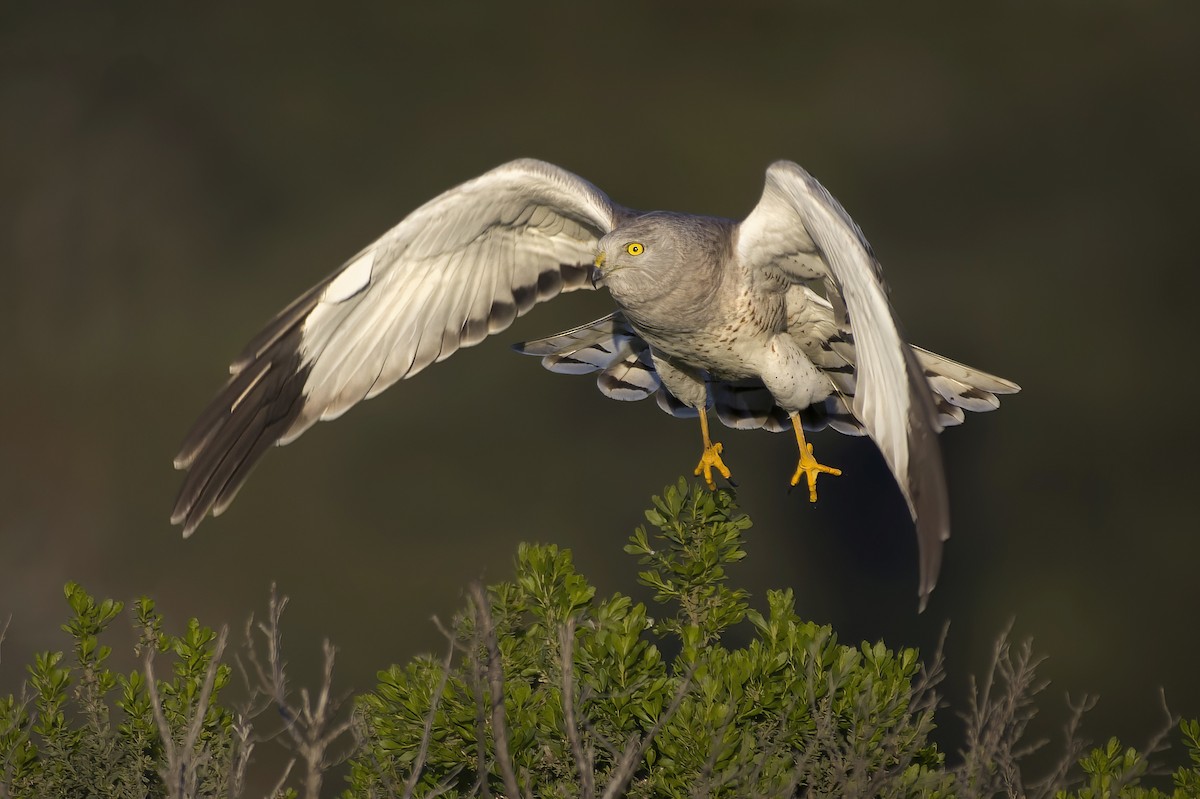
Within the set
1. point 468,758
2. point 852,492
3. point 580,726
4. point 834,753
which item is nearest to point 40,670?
point 468,758

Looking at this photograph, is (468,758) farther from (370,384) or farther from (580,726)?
(370,384)

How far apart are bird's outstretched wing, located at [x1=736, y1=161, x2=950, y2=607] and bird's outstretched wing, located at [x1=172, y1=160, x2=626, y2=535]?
755 millimetres

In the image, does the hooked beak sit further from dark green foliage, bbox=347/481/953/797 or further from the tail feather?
dark green foliage, bbox=347/481/953/797

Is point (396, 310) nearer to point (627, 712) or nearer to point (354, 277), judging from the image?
point (354, 277)

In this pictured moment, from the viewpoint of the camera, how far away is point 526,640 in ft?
11.6

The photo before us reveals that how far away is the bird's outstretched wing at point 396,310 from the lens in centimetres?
410

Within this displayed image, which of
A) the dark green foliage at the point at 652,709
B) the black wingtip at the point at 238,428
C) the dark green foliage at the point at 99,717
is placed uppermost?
the black wingtip at the point at 238,428

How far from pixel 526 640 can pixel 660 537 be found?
0.51 meters

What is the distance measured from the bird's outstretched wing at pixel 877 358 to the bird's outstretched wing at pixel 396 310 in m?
0.75

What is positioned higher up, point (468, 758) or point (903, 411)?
point (903, 411)

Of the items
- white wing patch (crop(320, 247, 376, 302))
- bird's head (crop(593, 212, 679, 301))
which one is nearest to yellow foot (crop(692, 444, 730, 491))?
bird's head (crop(593, 212, 679, 301))

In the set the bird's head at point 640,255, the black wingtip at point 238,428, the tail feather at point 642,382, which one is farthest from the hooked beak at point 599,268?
the black wingtip at point 238,428

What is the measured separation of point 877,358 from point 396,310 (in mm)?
1883

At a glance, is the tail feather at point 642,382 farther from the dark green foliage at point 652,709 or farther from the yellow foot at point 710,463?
the dark green foliage at point 652,709
